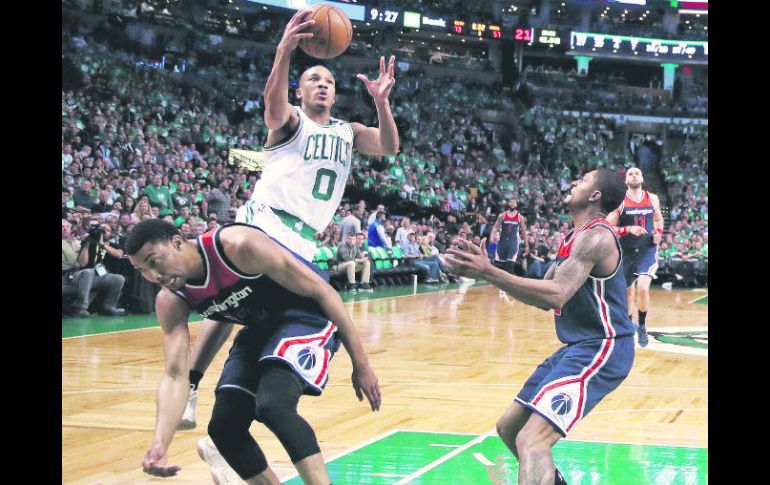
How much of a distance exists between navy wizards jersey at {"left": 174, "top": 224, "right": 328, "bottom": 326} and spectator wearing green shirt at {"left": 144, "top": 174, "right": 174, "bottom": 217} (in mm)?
9687

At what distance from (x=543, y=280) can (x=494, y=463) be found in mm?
1902

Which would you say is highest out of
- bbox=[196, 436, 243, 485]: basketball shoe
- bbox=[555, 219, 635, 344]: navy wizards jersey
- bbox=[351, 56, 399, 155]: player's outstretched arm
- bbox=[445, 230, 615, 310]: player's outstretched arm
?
bbox=[351, 56, 399, 155]: player's outstretched arm

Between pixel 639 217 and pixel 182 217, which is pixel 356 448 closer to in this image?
pixel 639 217

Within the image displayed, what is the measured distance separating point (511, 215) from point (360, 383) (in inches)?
543

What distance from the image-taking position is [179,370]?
3799 millimetres

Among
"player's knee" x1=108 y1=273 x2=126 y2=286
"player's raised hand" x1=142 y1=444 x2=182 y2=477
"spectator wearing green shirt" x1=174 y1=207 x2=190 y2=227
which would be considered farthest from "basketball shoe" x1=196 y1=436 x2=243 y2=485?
"spectator wearing green shirt" x1=174 y1=207 x2=190 y2=227

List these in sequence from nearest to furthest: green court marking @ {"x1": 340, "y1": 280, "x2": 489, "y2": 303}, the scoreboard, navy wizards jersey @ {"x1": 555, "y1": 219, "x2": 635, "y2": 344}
→ navy wizards jersey @ {"x1": 555, "y1": 219, "x2": 635, "y2": 344} → green court marking @ {"x1": 340, "y1": 280, "x2": 489, "y2": 303} → the scoreboard

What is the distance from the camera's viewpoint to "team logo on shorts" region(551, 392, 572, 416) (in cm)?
396

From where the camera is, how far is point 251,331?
4.05m

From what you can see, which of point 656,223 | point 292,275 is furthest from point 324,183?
point 656,223

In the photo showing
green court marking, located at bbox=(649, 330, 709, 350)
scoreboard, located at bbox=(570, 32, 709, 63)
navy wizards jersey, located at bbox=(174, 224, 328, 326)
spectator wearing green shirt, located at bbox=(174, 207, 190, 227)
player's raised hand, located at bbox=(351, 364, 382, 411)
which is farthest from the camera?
scoreboard, located at bbox=(570, 32, 709, 63)

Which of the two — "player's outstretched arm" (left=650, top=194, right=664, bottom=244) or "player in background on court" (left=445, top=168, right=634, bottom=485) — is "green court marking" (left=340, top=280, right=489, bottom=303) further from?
"player in background on court" (left=445, top=168, right=634, bottom=485)
